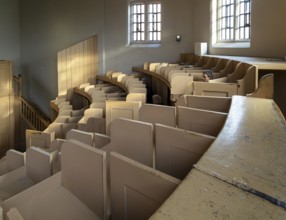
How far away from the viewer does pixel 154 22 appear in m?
8.83

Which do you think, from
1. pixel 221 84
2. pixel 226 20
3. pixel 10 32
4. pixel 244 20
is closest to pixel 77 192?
pixel 221 84

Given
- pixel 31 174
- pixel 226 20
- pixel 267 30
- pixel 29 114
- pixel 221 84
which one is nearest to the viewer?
pixel 31 174

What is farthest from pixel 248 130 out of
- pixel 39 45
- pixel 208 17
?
pixel 39 45

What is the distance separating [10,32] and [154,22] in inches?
181

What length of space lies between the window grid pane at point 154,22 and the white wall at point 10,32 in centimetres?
439

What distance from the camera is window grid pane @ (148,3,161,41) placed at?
870 cm

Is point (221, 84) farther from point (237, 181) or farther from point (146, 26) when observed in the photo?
point (146, 26)

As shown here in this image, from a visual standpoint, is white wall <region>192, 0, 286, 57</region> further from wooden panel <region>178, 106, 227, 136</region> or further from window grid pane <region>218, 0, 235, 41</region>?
wooden panel <region>178, 106, 227, 136</region>

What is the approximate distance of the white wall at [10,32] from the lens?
9836 millimetres

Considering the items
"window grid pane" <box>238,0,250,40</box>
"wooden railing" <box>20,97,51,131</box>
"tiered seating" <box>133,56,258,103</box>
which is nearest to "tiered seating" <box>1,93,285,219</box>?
"tiered seating" <box>133,56,258,103</box>

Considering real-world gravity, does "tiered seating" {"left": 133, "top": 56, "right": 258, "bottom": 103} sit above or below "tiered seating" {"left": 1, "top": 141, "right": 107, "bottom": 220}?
above

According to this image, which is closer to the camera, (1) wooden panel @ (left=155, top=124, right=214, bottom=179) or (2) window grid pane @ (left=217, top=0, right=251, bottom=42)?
(1) wooden panel @ (left=155, top=124, right=214, bottom=179)

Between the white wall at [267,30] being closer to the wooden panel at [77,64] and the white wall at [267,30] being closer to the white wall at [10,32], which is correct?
the wooden panel at [77,64]

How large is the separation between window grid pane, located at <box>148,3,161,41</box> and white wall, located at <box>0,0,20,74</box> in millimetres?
4392
